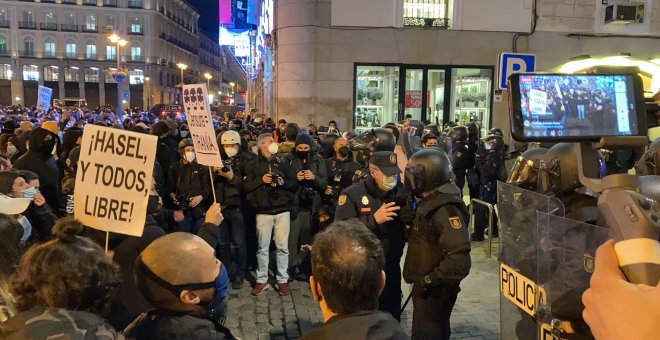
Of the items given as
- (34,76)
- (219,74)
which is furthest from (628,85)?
(219,74)

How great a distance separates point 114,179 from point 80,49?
103270 millimetres

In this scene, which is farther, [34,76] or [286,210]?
[34,76]

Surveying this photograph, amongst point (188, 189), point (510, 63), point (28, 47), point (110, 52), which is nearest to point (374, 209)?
point (188, 189)

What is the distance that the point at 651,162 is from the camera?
4.13m

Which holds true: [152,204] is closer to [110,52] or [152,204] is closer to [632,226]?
[632,226]

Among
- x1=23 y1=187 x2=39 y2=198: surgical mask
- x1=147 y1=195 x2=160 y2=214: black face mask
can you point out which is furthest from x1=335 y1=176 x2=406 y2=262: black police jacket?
x1=23 y1=187 x2=39 y2=198: surgical mask

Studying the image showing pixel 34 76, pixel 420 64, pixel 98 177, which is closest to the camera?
pixel 98 177

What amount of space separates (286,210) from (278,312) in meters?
1.40

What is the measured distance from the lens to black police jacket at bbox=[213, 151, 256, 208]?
6.99 m

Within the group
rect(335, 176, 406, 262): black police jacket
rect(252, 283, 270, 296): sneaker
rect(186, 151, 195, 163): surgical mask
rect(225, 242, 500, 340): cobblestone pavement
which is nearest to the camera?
rect(335, 176, 406, 262): black police jacket

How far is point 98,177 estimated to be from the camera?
10.8 ft

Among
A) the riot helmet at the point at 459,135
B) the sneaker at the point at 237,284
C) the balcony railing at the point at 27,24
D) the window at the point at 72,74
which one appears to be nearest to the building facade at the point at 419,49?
the riot helmet at the point at 459,135

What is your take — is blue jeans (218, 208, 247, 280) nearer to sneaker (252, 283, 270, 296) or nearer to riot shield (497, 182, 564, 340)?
sneaker (252, 283, 270, 296)

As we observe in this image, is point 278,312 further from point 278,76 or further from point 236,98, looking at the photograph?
point 236,98
